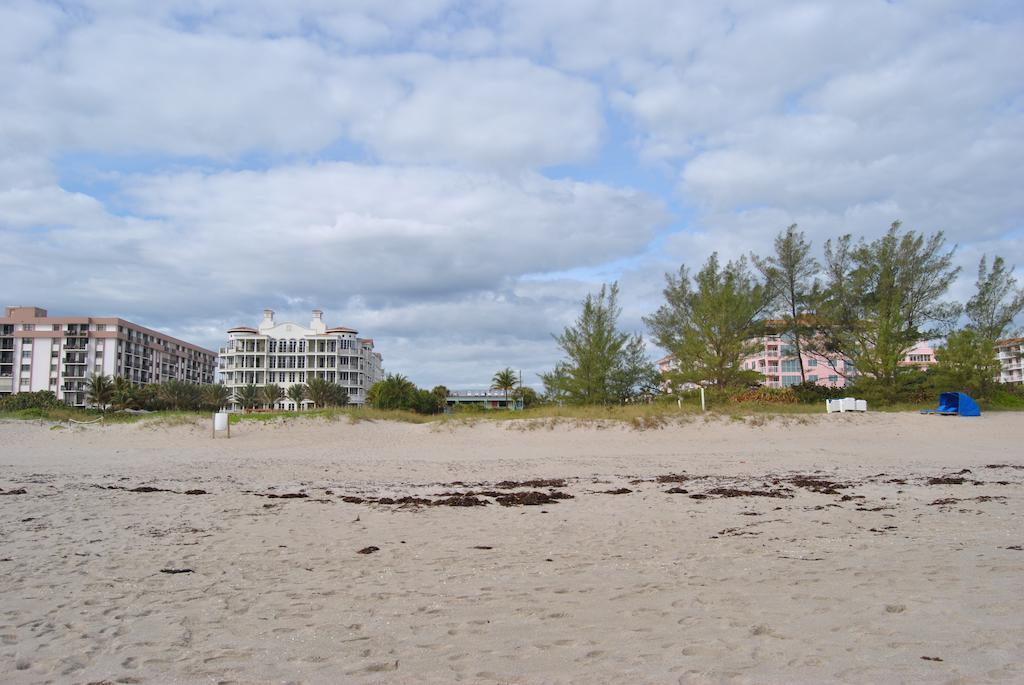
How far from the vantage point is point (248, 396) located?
3748 inches

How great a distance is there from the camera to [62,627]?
4793 millimetres

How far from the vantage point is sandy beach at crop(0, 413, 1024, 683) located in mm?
4031

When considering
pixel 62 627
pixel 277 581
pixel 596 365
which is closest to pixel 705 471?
pixel 277 581

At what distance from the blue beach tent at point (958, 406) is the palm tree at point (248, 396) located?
85.4 meters

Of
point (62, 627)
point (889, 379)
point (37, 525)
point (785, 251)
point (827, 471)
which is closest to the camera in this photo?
point (62, 627)

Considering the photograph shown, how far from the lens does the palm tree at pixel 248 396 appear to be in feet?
313

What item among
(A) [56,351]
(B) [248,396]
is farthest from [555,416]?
(A) [56,351]

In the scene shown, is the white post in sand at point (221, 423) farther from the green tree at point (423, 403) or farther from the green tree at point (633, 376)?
the green tree at point (423, 403)

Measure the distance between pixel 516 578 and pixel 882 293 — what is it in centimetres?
3947

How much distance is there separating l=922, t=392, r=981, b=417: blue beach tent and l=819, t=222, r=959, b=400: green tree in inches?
242

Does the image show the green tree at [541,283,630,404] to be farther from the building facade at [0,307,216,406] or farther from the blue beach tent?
the building facade at [0,307,216,406]

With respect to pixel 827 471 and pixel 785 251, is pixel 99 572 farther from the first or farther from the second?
pixel 785 251

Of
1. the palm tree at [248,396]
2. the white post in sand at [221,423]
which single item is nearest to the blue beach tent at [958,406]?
the white post in sand at [221,423]

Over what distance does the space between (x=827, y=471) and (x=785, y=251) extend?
28641 millimetres
